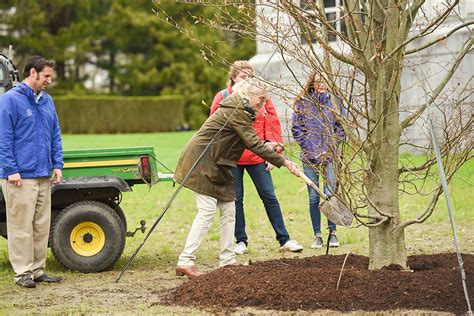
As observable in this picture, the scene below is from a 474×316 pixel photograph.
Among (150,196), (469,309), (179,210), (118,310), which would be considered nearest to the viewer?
(469,309)

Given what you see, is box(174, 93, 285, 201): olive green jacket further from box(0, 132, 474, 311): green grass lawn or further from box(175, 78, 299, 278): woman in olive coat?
box(0, 132, 474, 311): green grass lawn

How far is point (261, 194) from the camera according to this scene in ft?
32.8

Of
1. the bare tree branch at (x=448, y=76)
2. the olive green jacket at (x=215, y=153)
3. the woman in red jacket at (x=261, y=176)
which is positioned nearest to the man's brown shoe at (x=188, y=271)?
the olive green jacket at (x=215, y=153)

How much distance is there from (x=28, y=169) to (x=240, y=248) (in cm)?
264

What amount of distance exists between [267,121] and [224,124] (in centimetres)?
153

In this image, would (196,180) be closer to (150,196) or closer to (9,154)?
(9,154)

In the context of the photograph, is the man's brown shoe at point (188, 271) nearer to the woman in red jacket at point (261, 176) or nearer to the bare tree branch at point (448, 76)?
the woman in red jacket at point (261, 176)

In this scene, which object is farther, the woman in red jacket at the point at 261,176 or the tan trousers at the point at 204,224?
→ the woman in red jacket at the point at 261,176

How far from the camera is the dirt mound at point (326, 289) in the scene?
671 centimetres

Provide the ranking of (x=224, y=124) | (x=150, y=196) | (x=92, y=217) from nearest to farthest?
(x=224, y=124) → (x=92, y=217) → (x=150, y=196)

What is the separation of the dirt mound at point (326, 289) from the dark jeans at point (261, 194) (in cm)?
226

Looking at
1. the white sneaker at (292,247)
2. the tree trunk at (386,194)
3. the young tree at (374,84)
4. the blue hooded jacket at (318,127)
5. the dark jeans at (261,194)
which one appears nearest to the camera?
the young tree at (374,84)

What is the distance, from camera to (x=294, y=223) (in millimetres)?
12461

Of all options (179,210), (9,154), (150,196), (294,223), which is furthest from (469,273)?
(150,196)
